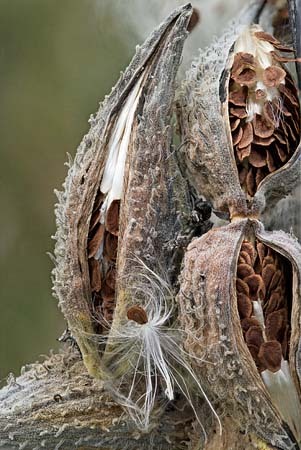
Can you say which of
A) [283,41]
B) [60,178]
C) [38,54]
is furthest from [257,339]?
[38,54]

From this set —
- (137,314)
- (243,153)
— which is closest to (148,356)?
(137,314)

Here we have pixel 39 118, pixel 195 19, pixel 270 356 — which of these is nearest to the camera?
pixel 270 356

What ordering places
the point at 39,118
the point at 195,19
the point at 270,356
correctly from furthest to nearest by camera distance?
the point at 39,118 < the point at 195,19 < the point at 270,356

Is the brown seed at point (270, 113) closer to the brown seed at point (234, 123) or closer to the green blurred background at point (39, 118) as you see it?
the brown seed at point (234, 123)

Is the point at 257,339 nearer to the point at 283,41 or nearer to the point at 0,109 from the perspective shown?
the point at 283,41

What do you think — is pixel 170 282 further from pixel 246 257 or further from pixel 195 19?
pixel 195 19

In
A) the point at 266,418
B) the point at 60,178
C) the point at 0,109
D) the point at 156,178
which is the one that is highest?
the point at 0,109
